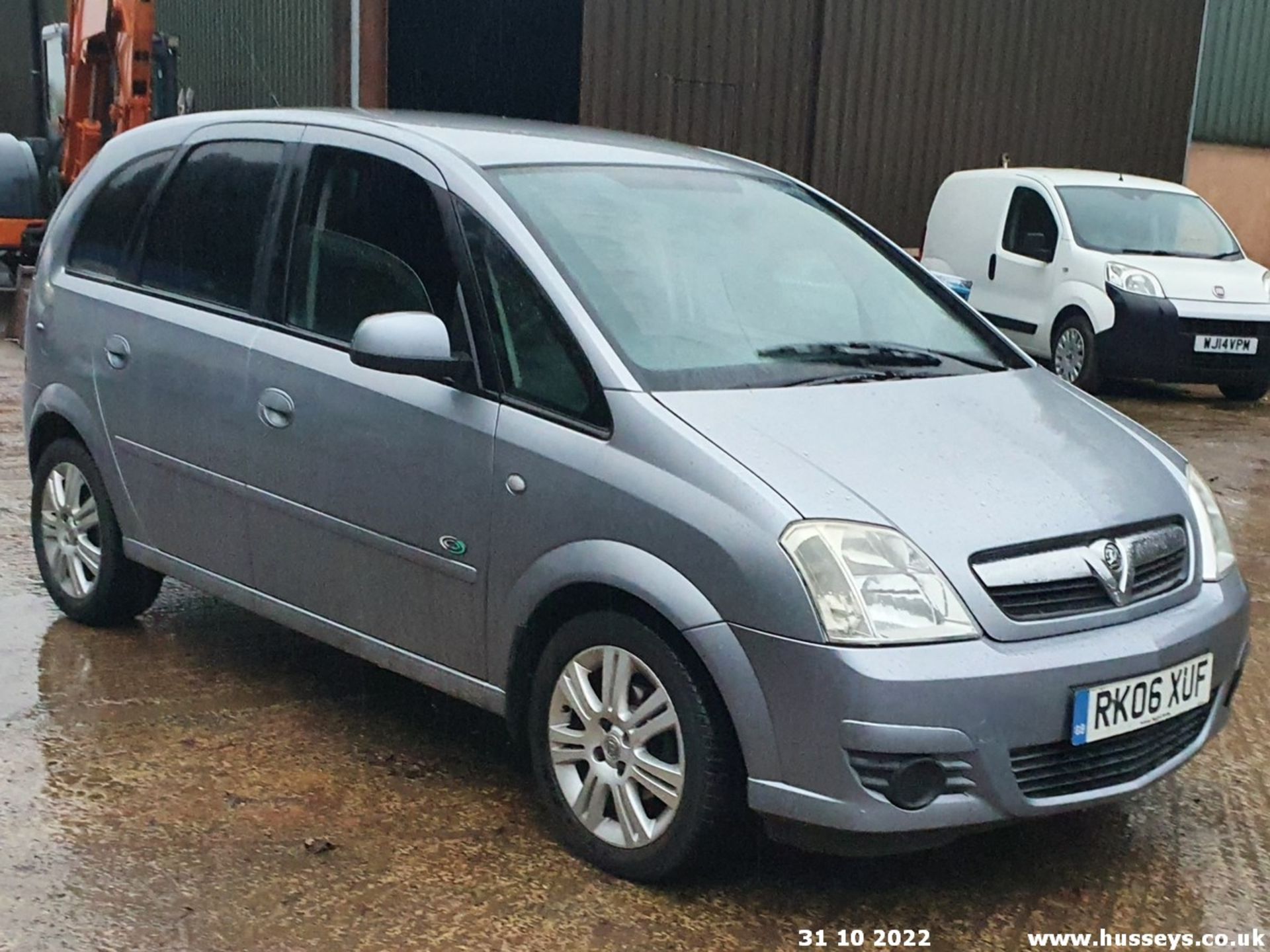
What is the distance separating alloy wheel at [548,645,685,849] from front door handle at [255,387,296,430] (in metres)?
1.15

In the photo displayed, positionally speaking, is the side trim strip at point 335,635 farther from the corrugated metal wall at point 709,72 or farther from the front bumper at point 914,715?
the corrugated metal wall at point 709,72

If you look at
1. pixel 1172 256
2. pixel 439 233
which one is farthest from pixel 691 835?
pixel 1172 256

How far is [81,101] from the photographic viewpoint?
14.5 metres

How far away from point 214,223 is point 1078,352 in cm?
851

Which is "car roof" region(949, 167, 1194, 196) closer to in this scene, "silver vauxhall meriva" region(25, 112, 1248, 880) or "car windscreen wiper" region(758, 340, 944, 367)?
"silver vauxhall meriva" region(25, 112, 1248, 880)

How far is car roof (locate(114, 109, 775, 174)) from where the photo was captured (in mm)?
4250

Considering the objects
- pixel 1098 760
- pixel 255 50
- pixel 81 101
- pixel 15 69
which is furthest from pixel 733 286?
pixel 15 69

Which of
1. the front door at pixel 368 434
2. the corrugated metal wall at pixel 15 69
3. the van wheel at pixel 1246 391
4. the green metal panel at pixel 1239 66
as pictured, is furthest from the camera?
the corrugated metal wall at pixel 15 69

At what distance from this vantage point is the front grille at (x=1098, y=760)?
10.7ft

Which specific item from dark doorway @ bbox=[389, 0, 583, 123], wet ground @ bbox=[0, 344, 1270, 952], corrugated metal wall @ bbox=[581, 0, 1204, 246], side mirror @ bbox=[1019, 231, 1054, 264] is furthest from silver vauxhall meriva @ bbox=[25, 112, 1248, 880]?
dark doorway @ bbox=[389, 0, 583, 123]

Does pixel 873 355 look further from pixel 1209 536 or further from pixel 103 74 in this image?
pixel 103 74

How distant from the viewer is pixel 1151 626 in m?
3.45

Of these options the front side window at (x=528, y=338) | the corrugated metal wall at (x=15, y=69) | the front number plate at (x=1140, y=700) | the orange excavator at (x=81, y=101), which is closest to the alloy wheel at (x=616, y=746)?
the front side window at (x=528, y=338)

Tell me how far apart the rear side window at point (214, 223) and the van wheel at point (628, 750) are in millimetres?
1629
